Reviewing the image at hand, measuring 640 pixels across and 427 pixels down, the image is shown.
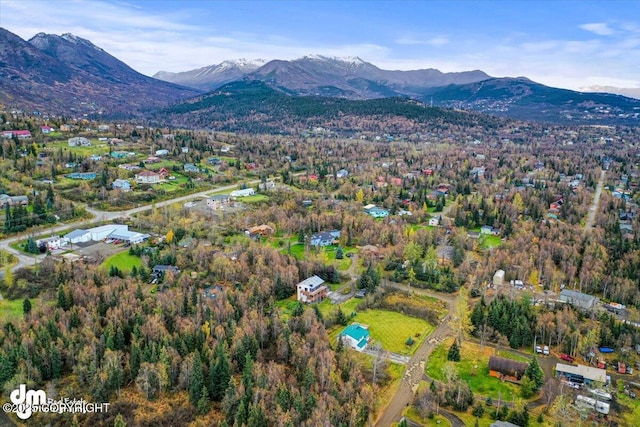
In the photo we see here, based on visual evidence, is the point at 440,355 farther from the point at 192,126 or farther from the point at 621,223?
the point at 192,126

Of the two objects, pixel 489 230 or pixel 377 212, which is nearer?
pixel 489 230

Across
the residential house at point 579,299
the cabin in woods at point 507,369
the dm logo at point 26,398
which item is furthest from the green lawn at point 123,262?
the residential house at point 579,299

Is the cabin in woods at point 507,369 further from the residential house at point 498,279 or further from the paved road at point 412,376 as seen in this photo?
the residential house at point 498,279


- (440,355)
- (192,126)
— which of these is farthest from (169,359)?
(192,126)

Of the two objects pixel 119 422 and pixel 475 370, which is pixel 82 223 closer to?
pixel 119 422

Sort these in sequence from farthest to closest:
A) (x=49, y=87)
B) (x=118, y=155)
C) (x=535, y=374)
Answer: (x=49, y=87) → (x=118, y=155) → (x=535, y=374)

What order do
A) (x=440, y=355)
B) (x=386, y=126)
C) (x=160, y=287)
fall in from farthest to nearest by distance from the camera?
1. (x=386, y=126)
2. (x=160, y=287)
3. (x=440, y=355)

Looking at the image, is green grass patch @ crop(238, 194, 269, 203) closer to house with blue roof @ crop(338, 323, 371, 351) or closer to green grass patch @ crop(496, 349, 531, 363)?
house with blue roof @ crop(338, 323, 371, 351)

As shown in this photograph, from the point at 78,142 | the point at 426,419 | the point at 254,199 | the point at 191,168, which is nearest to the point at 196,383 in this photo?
the point at 426,419
